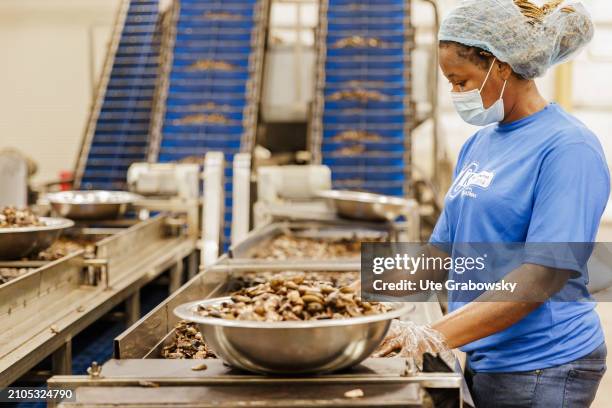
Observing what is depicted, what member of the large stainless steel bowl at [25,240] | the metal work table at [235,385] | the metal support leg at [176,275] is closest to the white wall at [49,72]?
the metal support leg at [176,275]

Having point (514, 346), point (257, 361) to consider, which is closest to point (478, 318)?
point (514, 346)

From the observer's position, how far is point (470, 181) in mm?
1980

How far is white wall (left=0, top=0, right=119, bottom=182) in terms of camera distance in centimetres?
1225

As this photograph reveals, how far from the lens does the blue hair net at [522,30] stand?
192 cm

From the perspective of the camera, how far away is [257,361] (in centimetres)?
148

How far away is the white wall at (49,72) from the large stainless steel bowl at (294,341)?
1143 cm

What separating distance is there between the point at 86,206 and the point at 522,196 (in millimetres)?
3349

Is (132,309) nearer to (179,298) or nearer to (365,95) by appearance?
(179,298)

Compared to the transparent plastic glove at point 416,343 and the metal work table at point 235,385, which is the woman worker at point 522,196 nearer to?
the transparent plastic glove at point 416,343

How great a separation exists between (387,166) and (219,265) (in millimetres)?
4858

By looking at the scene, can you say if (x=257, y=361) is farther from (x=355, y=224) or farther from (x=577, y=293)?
(x=355, y=224)

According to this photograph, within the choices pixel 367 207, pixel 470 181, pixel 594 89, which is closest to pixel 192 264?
pixel 367 207

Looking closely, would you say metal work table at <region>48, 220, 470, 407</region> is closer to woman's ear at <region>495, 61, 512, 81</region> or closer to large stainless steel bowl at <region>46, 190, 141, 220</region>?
woman's ear at <region>495, 61, 512, 81</region>

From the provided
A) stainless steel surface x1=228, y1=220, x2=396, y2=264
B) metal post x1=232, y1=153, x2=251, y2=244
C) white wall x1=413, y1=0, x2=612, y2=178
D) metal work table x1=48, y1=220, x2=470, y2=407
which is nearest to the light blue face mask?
metal work table x1=48, y1=220, x2=470, y2=407
